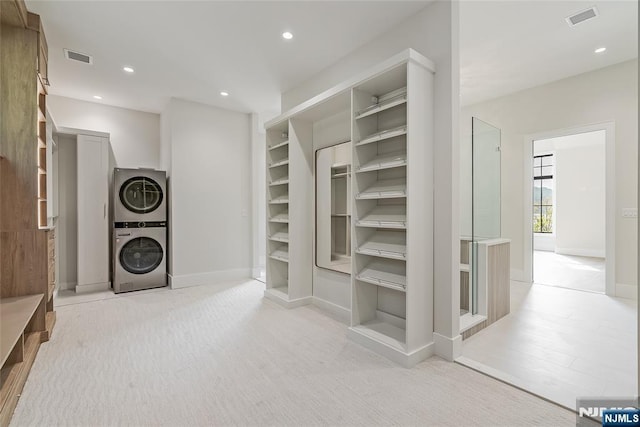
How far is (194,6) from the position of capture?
7.98 ft

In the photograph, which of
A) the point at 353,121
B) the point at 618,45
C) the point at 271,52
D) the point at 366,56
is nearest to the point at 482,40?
the point at 366,56

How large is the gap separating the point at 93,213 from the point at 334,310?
365cm

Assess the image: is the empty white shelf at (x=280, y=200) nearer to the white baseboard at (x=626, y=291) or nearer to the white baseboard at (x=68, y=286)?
the white baseboard at (x=68, y=286)

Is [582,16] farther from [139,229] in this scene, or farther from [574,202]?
[574,202]

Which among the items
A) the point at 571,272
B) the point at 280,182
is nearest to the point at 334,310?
the point at 280,182

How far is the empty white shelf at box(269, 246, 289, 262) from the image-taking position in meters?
3.71

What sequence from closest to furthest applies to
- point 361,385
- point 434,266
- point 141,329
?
1. point 361,385
2. point 434,266
3. point 141,329

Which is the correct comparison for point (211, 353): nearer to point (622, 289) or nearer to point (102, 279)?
point (102, 279)

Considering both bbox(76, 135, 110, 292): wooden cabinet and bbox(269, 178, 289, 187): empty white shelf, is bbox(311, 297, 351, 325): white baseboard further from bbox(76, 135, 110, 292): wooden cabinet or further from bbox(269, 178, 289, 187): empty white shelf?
bbox(76, 135, 110, 292): wooden cabinet

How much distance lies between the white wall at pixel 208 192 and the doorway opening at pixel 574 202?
6.19 m

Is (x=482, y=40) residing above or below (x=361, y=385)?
above

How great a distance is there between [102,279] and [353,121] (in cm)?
418

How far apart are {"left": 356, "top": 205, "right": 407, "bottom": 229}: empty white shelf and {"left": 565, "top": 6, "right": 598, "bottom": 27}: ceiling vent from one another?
8.20 ft

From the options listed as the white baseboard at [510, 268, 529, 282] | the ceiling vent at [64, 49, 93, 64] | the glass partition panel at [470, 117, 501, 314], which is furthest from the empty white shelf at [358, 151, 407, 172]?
the white baseboard at [510, 268, 529, 282]
